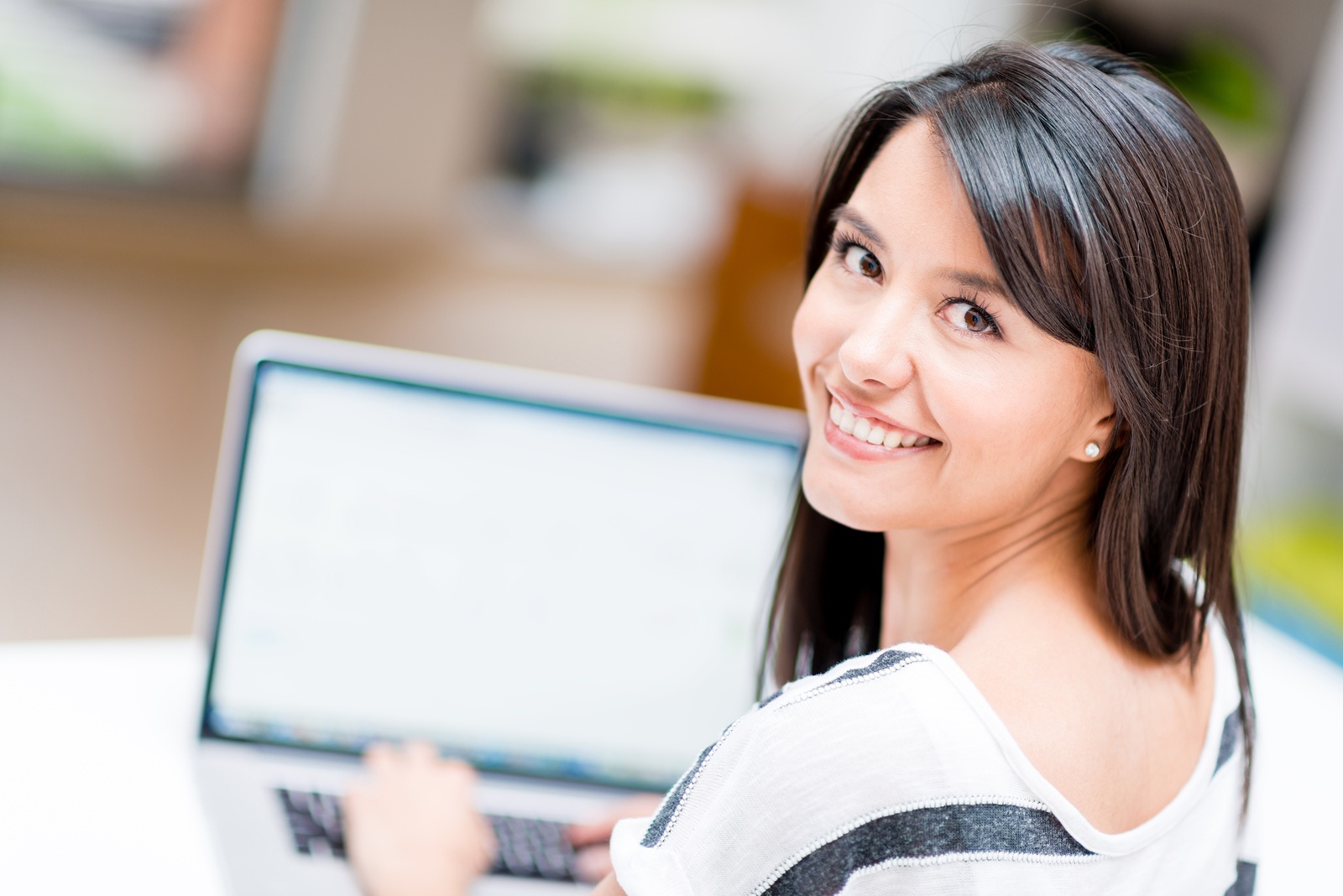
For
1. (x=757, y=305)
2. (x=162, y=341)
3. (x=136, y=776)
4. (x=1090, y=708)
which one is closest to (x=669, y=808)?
(x=1090, y=708)

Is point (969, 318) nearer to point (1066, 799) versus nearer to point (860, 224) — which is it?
point (860, 224)

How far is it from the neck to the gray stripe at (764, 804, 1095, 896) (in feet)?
0.46

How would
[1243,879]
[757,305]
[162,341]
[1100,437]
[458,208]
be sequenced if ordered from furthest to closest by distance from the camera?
1. [458,208]
2. [162,341]
3. [757,305]
4. [1243,879]
5. [1100,437]

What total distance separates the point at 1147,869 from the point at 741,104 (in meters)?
4.76

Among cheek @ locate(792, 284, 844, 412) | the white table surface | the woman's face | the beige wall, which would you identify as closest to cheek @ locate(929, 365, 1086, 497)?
the woman's face

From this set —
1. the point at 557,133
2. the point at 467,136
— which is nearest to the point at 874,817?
the point at 467,136

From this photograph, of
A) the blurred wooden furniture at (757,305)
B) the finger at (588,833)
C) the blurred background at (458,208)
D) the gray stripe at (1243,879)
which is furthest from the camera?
the blurred wooden furniture at (757,305)

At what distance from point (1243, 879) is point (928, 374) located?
0.46 m

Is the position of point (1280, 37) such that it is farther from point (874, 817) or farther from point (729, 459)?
point (874, 817)

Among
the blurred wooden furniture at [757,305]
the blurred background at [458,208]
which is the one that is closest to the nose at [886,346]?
the blurred background at [458,208]

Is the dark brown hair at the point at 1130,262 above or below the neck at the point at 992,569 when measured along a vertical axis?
above

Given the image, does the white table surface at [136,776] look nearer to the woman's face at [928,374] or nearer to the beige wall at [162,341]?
the woman's face at [928,374]

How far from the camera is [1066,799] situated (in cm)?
77

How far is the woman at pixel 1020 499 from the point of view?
0.75 metres
